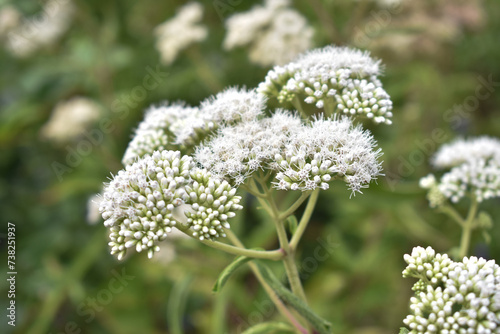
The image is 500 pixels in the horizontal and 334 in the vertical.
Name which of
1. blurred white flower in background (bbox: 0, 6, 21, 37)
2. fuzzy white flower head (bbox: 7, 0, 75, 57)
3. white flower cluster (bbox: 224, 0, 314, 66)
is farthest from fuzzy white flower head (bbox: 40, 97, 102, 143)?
white flower cluster (bbox: 224, 0, 314, 66)

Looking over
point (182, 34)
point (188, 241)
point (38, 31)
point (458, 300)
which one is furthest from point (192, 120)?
point (38, 31)

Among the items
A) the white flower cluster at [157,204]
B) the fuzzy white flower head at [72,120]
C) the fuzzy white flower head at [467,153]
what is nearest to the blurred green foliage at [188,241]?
the fuzzy white flower head at [72,120]

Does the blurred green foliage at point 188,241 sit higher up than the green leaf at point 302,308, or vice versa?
the blurred green foliage at point 188,241

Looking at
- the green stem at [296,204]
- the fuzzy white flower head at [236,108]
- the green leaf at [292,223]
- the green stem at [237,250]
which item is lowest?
the green stem at [237,250]

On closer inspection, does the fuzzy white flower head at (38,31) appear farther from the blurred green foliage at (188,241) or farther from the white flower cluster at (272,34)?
the white flower cluster at (272,34)

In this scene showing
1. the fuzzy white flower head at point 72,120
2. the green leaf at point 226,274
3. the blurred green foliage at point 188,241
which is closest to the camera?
the green leaf at point 226,274

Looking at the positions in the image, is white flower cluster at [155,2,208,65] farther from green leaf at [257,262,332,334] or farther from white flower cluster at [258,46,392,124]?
green leaf at [257,262,332,334]

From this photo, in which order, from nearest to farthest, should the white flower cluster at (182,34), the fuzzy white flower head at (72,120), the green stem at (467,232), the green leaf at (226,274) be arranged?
the green leaf at (226,274) → the green stem at (467,232) → the white flower cluster at (182,34) → the fuzzy white flower head at (72,120)
